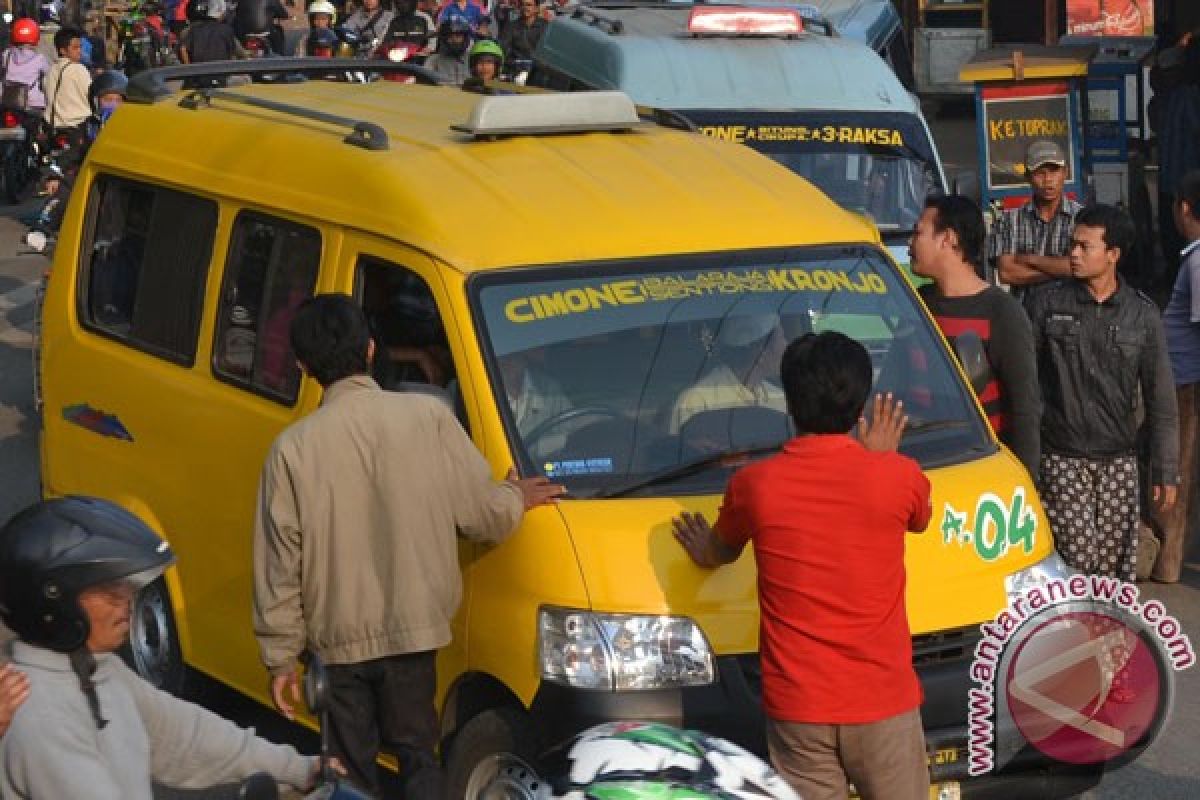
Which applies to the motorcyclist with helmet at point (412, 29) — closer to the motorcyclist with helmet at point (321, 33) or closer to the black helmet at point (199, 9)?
the motorcyclist with helmet at point (321, 33)

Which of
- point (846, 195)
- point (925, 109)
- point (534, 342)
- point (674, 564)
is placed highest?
point (534, 342)

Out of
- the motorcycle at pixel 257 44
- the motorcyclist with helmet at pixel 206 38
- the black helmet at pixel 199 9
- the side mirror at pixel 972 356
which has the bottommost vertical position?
the motorcycle at pixel 257 44

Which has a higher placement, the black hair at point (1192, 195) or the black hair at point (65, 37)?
the black hair at point (1192, 195)

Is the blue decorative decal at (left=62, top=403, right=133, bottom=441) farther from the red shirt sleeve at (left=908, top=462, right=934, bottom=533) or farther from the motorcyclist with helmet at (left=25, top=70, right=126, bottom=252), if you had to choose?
the motorcyclist with helmet at (left=25, top=70, right=126, bottom=252)

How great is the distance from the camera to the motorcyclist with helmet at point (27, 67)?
23203 mm

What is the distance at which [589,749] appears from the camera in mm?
3613

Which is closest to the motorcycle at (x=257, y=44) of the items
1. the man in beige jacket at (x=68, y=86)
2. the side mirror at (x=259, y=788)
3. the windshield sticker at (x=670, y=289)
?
the man in beige jacket at (x=68, y=86)

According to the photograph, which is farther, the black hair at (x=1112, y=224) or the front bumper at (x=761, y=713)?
the black hair at (x=1112, y=224)

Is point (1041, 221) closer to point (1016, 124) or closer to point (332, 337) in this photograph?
point (1016, 124)

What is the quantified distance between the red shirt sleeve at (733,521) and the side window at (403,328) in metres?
1.19

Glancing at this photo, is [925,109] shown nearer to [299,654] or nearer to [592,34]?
[592,34]

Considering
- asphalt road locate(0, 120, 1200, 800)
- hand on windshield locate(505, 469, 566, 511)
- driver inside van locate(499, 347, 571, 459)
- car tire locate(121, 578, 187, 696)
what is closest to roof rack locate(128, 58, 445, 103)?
car tire locate(121, 578, 187, 696)

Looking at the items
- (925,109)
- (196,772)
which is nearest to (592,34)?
(196,772)

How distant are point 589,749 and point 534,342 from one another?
2770 mm
